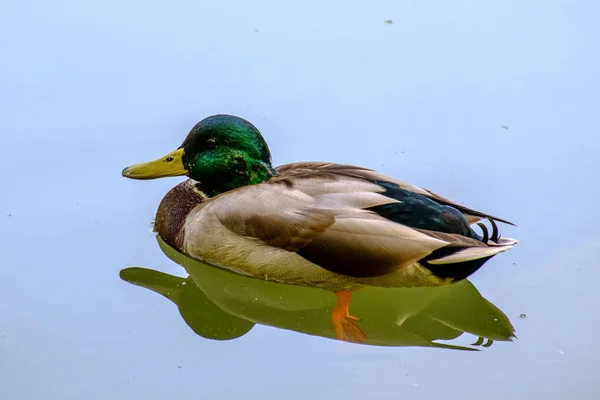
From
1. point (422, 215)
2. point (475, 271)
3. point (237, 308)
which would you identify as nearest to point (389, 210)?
point (422, 215)

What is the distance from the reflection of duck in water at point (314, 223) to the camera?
555cm

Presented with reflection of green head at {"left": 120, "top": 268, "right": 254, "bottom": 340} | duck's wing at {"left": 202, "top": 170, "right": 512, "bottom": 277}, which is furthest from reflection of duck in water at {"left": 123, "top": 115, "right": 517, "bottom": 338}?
reflection of green head at {"left": 120, "top": 268, "right": 254, "bottom": 340}

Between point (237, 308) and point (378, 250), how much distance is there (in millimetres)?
826

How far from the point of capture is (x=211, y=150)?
241 inches

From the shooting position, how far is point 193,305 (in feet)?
19.1

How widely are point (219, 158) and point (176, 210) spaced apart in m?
0.41

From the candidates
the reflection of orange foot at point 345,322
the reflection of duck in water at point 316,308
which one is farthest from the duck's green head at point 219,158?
the reflection of orange foot at point 345,322

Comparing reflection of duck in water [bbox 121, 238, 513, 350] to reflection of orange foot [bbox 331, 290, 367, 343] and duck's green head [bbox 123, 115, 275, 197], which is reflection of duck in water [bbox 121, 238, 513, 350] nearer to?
reflection of orange foot [bbox 331, 290, 367, 343]

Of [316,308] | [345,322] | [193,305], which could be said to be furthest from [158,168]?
[345,322]

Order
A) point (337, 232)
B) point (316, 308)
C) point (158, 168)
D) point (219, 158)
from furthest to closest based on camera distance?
point (158, 168) → point (219, 158) → point (316, 308) → point (337, 232)

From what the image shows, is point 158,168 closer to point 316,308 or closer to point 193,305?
point 193,305

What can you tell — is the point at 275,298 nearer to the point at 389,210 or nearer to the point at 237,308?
the point at 237,308

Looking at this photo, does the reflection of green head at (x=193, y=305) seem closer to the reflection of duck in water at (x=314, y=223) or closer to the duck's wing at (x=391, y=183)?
the reflection of duck in water at (x=314, y=223)

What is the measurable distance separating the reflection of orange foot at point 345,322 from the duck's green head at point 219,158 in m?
0.81
